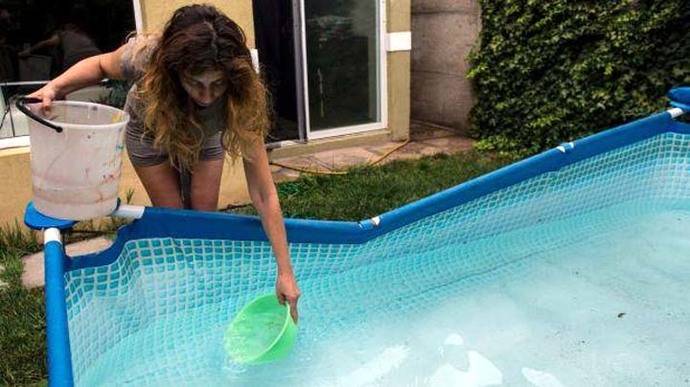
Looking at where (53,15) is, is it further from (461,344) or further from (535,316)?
(535,316)

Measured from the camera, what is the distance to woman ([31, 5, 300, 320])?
5.65 ft

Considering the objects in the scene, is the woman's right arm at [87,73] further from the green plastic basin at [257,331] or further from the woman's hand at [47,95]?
the green plastic basin at [257,331]

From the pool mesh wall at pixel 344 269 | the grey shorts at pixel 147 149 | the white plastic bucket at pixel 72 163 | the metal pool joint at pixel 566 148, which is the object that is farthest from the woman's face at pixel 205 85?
the metal pool joint at pixel 566 148

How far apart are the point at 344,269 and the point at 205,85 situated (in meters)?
1.44

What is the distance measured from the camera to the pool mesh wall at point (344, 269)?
2354 millimetres

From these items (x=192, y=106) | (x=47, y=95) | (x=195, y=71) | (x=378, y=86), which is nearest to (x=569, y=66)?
(x=378, y=86)

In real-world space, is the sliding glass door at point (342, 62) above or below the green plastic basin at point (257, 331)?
above

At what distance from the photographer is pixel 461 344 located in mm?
2893

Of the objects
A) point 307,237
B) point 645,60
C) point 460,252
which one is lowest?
point 460,252

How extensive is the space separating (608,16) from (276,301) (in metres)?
3.90

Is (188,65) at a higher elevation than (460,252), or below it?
higher

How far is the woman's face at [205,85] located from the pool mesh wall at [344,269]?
78 cm

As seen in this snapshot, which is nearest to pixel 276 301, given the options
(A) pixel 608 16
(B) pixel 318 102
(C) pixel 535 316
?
(C) pixel 535 316

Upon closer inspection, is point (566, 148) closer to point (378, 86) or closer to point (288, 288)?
point (288, 288)
